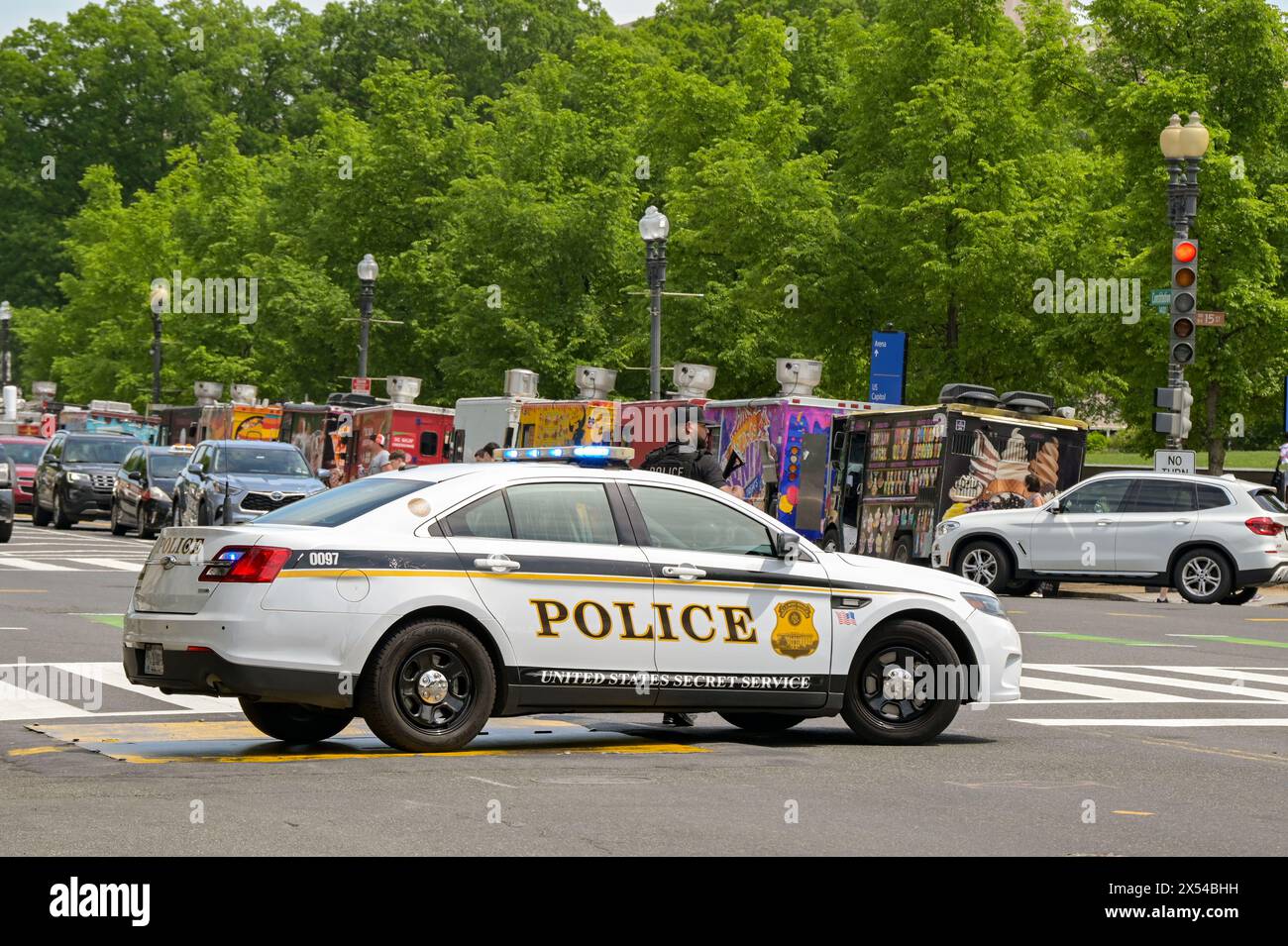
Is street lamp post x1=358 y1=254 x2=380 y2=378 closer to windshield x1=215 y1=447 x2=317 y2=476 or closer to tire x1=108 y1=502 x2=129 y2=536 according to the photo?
tire x1=108 y1=502 x2=129 y2=536

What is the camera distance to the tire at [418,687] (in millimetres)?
10133

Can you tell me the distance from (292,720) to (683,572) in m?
2.29

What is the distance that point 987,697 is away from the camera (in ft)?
37.9

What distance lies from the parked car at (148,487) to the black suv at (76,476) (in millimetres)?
2529

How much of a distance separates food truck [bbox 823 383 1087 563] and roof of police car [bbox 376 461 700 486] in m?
17.9

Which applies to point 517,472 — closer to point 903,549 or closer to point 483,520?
point 483,520

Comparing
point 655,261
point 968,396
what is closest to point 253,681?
point 968,396

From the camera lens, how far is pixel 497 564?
10500 mm

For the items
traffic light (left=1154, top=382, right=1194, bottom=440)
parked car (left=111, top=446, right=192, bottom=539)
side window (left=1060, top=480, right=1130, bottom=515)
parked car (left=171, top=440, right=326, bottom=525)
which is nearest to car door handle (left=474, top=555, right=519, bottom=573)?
side window (left=1060, top=480, right=1130, bottom=515)

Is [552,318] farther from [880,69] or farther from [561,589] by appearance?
[561,589]

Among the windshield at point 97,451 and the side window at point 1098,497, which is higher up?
the windshield at point 97,451

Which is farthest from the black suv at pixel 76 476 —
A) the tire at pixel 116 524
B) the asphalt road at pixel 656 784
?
the asphalt road at pixel 656 784

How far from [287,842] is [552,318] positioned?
36085 millimetres

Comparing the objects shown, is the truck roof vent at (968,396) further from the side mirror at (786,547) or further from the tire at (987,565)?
the side mirror at (786,547)
